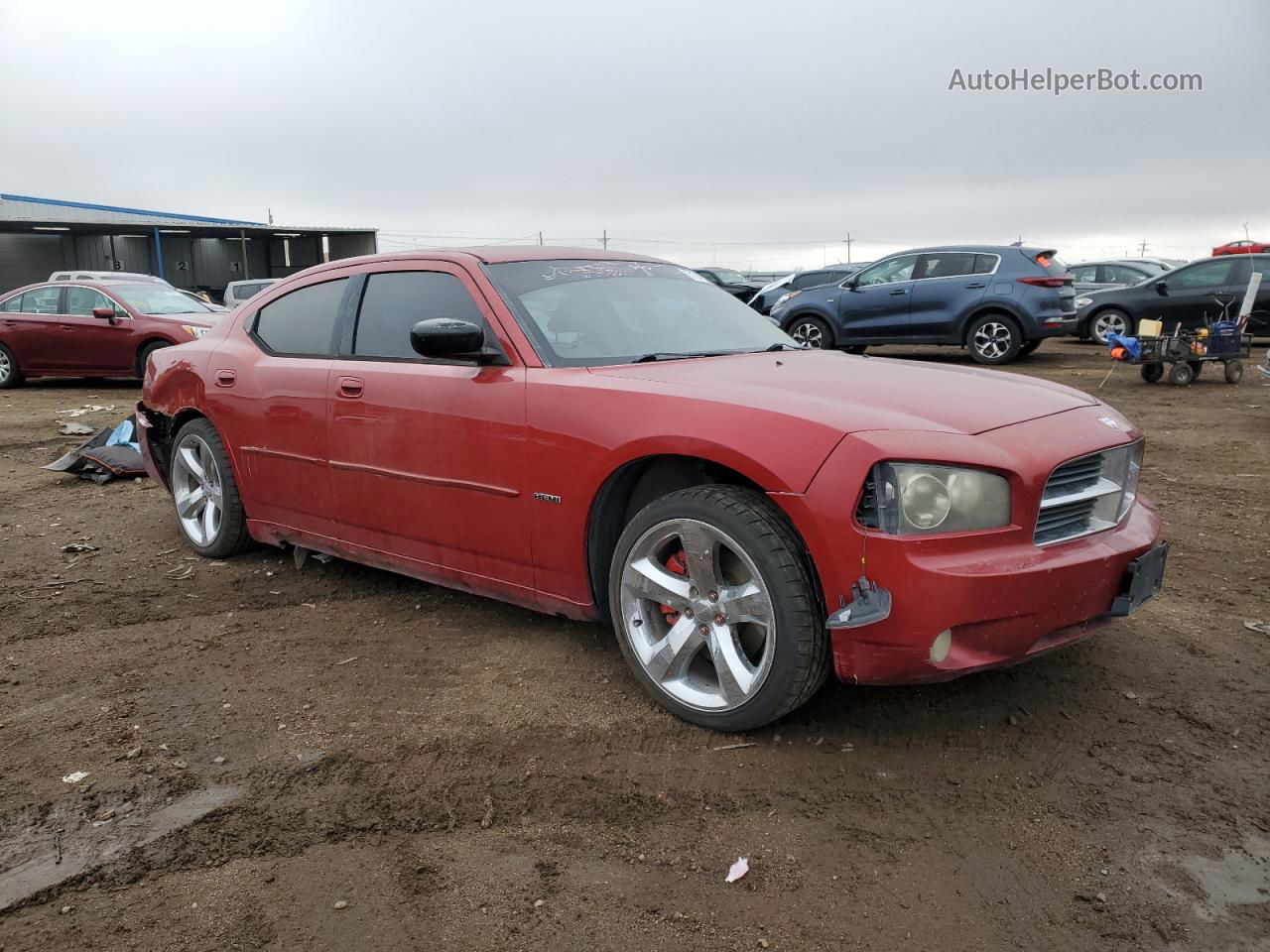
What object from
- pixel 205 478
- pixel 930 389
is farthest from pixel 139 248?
pixel 930 389

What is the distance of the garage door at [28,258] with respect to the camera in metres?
38.7

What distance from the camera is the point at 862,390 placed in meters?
3.12

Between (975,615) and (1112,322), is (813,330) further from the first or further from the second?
(975,615)

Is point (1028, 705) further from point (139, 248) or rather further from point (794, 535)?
point (139, 248)

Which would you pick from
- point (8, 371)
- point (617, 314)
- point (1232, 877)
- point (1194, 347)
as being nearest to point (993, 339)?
point (1194, 347)

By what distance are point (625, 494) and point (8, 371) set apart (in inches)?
538

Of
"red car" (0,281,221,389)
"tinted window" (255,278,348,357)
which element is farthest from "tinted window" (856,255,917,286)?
"tinted window" (255,278,348,357)

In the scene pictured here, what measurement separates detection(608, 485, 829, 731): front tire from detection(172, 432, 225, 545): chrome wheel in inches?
106

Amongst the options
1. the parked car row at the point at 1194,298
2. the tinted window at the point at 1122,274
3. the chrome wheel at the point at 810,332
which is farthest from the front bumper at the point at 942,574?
the tinted window at the point at 1122,274

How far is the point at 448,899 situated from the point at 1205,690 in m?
2.61

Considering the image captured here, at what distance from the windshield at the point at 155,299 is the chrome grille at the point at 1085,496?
12.4 m

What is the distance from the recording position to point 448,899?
2295mm

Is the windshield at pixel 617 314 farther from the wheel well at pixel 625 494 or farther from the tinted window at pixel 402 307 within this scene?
the wheel well at pixel 625 494

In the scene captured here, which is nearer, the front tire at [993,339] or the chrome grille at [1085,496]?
the chrome grille at [1085,496]
